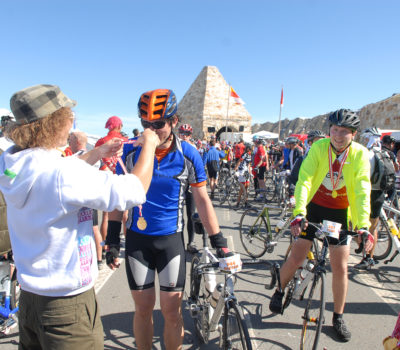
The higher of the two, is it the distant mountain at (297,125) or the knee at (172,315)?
the distant mountain at (297,125)

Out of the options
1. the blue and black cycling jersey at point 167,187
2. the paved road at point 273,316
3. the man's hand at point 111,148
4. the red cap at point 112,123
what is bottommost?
the paved road at point 273,316

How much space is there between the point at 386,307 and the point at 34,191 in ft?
12.9

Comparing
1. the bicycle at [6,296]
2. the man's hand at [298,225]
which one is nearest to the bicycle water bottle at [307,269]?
the man's hand at [298,225]

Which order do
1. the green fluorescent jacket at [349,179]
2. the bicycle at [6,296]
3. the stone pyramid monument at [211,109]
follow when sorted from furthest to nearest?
the stone pyramid monument at [211,109], the bicycle at [6,296], the green fluorescent jacket at [349,179]

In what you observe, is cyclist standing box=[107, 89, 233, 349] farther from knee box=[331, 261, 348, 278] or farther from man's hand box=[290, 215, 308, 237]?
knee box=[331, 261, 348, 278]

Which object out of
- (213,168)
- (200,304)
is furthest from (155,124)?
(213,168)

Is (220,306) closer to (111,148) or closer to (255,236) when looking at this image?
(111,148)

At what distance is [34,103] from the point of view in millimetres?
1177

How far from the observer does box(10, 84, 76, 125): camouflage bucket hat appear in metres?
1.17

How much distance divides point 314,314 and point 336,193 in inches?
44.5

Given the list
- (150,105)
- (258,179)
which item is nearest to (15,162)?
(150,105)

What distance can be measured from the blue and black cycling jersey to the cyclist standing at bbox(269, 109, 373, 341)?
103cm

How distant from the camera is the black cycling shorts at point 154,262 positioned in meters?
2.08

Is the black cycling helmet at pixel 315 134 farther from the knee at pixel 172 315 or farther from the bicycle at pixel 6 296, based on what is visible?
the bicycle at pixel 6 296
